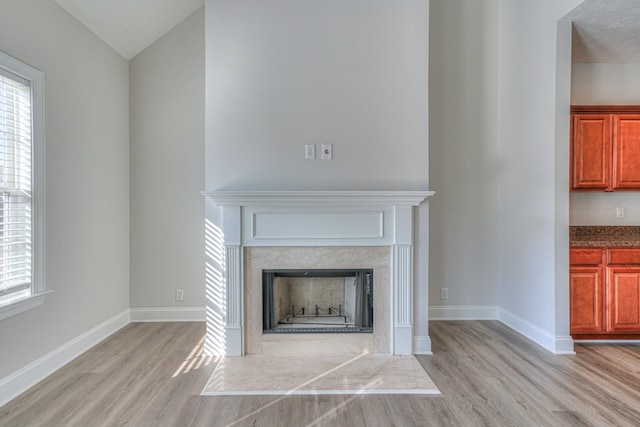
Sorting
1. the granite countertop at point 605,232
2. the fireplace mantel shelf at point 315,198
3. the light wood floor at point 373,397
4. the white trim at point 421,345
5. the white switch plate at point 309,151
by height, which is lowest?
the light wood floor at point 373,397

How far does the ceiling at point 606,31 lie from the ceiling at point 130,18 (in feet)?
11.7

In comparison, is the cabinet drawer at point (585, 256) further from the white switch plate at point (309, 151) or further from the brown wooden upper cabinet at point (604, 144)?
the white switch plate at point (309, 151)

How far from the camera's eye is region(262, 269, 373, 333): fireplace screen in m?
2.96

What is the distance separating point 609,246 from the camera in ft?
10.0

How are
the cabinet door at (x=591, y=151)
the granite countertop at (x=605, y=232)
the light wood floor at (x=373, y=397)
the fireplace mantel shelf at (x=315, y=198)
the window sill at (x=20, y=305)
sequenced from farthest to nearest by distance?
the granite countertop at (x=605, y=232) → the cabinet door at (x=591, y=151) → the fireplace mantel shelf at (x=315, y=198) → the window sill at (x=20, y=305) → the light wood floor at (x=373, y=397)

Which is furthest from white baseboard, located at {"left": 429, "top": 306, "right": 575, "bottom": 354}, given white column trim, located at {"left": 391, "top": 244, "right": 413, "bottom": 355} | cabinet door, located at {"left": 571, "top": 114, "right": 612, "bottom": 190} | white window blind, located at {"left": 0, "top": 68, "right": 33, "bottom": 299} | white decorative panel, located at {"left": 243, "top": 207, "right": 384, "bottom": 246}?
white window blind, located at {"left": 0, "top": 68, "right": 33, "bottom": 299}

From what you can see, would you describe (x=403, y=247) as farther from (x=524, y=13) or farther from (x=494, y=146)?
(x=524, y=13)

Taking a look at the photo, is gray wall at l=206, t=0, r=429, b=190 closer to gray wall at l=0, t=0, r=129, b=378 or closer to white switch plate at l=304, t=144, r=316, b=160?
white switch plate at l=304, t=144, r=316, b=160

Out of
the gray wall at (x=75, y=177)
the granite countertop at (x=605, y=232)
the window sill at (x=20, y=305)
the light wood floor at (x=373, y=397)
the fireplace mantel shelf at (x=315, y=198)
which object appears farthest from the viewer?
the granite countertop at (x=605, y=232)

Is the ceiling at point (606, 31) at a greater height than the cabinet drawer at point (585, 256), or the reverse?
the ceiling at point (606, 31)

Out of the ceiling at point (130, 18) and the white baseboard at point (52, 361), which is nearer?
the white baseboard at point (52, 361)

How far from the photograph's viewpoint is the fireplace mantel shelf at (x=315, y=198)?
2.77 m

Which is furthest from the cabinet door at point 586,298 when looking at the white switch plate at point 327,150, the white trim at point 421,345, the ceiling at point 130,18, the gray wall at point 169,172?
the ceiling at point 130,18

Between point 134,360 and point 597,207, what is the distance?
15.1ft
